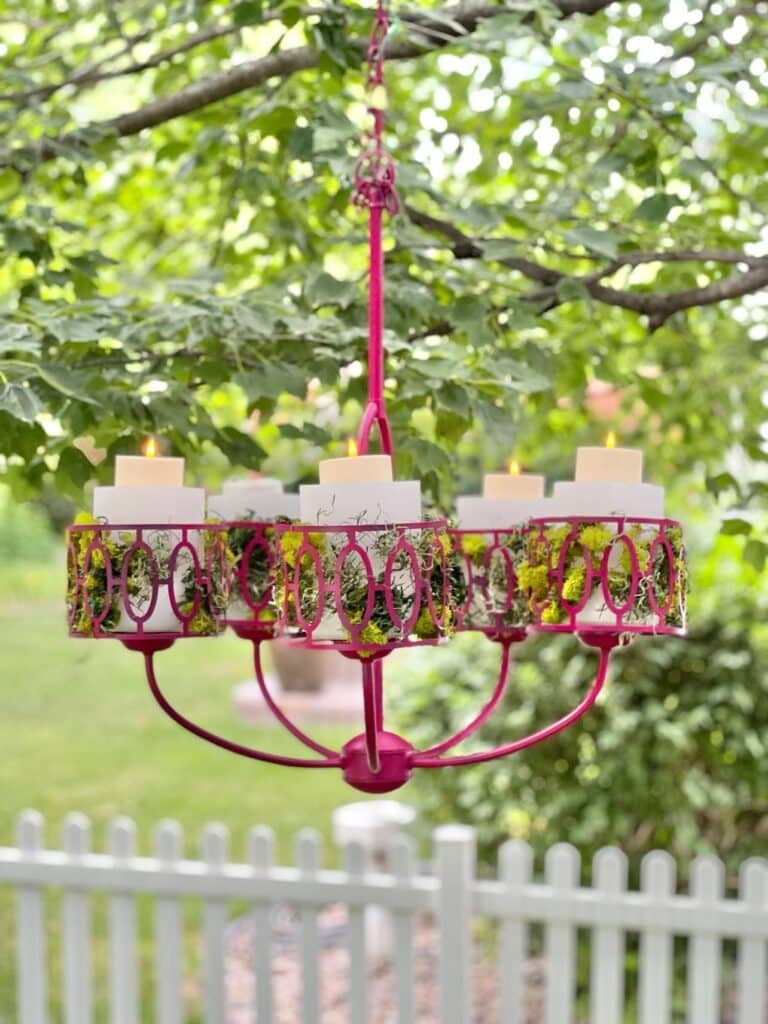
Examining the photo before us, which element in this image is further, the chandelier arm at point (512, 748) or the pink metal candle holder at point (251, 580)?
the pink metal candle holder at point (251, 580)

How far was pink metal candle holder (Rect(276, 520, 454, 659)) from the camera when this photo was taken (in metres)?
1.06

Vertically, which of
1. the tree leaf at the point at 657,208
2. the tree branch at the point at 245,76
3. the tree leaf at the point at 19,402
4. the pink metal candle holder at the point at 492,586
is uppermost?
the tree branch at the point at 245,76

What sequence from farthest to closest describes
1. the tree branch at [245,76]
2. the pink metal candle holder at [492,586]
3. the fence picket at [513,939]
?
1. the fence picket at [513,939]
2. the tree branch at [245,76]
3. the pink metal candle holder at [492,586]

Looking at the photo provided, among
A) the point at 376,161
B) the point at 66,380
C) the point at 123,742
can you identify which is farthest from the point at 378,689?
the point at 123,742

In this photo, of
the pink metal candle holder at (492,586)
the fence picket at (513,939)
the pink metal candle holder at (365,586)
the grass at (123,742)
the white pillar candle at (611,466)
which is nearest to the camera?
the pink metal candle holder at (365,586)

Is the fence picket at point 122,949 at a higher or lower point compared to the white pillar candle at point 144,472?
lower

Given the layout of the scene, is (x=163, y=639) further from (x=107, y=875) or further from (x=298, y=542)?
(x=107, y=875)

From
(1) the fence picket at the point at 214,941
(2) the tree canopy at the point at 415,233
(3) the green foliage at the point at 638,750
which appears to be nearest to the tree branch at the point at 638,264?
(2) the tree canopy at the point at 415,233

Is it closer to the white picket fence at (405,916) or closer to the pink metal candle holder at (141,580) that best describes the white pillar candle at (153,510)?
the pink metal candle holder at (141,580)

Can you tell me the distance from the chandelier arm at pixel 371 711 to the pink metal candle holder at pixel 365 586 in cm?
3

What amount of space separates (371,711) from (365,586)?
12 cm

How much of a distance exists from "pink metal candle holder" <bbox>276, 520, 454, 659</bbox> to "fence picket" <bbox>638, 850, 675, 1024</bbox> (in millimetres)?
2153

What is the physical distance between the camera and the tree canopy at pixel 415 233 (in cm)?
178

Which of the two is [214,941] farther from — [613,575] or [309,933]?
[613,575]
